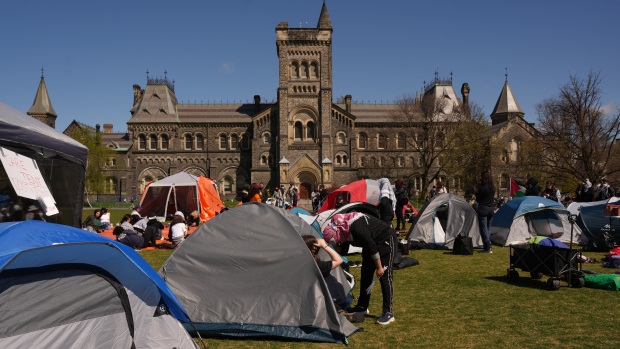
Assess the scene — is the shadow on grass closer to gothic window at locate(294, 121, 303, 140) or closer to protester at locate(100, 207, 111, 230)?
protester at locate(100, 207, 111, 230)

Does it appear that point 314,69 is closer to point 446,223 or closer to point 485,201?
point 446,223

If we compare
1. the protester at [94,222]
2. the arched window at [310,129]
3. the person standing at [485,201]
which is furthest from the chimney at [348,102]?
the person standing at [485,201]

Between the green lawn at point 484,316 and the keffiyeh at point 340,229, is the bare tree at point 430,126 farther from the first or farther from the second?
the keffiyeh at point 340,229

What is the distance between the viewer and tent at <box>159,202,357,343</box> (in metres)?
5.89

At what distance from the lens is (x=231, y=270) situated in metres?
6.33

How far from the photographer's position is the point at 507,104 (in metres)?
54.5

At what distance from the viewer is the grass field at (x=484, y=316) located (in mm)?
5625

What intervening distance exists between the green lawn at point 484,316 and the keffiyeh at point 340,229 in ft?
3.97

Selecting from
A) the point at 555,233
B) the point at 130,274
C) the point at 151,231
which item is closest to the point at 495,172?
→ the point at 555,233

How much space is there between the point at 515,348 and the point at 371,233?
209 cm

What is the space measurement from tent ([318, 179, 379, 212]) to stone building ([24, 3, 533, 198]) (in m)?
24.4

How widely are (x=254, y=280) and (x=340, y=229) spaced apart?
134 centimetres

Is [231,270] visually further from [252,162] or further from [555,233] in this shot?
[252,162]

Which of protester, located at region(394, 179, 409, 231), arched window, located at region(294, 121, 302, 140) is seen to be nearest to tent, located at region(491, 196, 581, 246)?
protester, located at region(394, 179, 409, 231)
